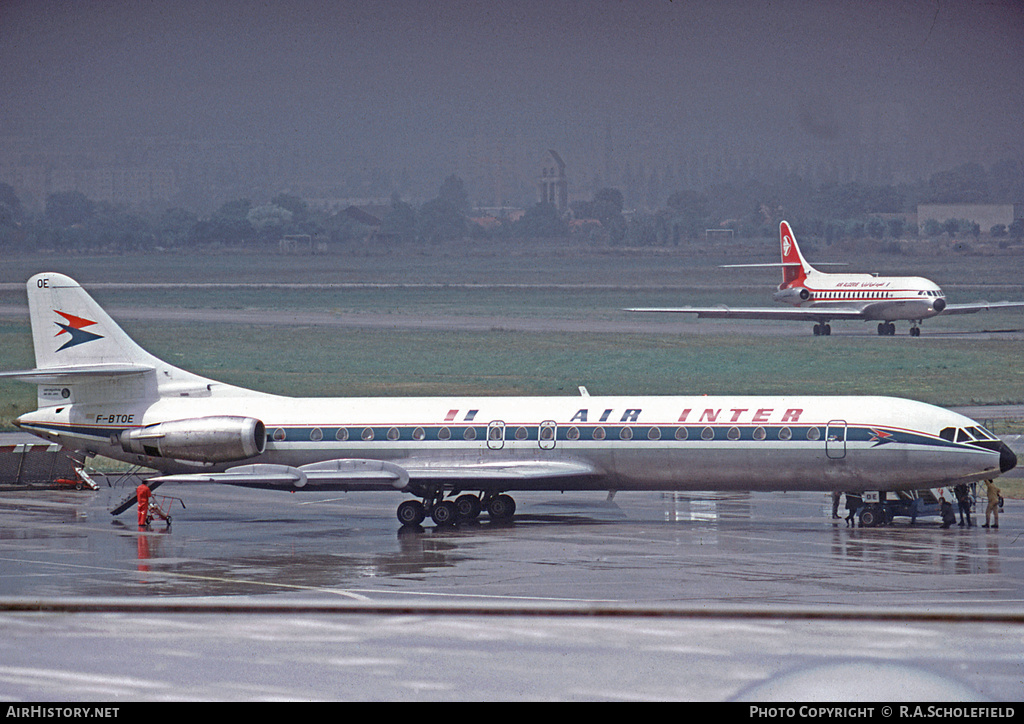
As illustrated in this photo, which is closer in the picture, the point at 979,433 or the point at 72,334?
the point at 979,433

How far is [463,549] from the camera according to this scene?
3075 centimetres

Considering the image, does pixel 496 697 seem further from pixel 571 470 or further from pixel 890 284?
pixel 890 284

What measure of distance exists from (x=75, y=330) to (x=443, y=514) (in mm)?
12717

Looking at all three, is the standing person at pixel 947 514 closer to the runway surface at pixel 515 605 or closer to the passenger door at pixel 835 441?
the runway surface at pixel 515 605

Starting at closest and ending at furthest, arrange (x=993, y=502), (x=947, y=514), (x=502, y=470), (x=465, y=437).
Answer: (x=993, y=502) < (x=947, y=514) < (x=502, y=470) < (x=465, y=437)

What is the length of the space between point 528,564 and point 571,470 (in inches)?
291

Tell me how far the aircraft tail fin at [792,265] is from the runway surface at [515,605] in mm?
Result: 63722

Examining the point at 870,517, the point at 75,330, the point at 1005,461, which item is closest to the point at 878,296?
the point at 870,517

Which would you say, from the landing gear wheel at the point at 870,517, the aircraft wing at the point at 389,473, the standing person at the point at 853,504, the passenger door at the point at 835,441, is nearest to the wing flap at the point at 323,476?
Answer: the aircraft wing at the point at 389,473

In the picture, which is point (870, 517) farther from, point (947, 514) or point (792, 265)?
point (792, 265)

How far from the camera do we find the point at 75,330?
128 ft

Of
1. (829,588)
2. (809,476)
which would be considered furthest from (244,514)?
(829,588)

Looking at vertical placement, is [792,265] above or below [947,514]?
above

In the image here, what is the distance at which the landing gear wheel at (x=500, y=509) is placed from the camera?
3641cm
